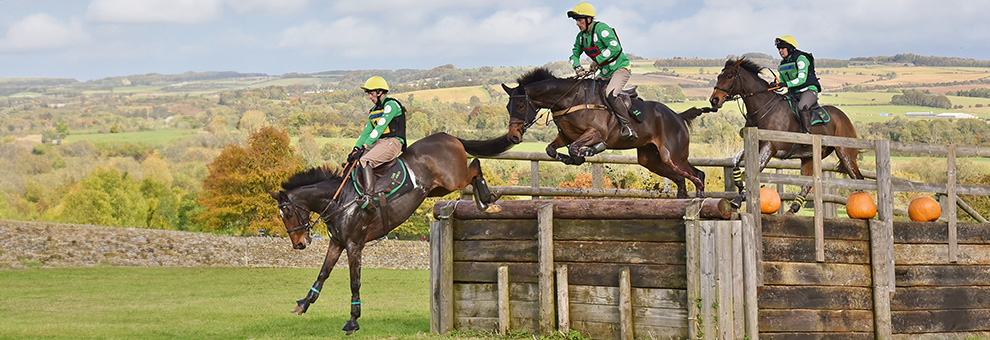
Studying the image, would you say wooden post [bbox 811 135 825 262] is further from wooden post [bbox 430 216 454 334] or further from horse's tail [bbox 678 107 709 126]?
wooden post [bbox 430 216 454 334]

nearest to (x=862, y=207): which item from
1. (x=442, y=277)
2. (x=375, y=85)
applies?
(x=442, y=277)

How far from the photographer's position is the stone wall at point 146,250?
24.7 meters

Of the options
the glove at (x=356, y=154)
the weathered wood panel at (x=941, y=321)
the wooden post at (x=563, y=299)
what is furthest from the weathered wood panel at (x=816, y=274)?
the glove at (x=356, y=154)

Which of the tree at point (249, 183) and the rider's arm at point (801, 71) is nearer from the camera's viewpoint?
the rider's arm at point (801, 71)

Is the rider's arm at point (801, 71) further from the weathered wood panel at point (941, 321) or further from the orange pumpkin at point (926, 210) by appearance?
the weathered wood panel at point (941, 321)

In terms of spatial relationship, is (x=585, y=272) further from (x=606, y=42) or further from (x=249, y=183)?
(x=249, y=183)

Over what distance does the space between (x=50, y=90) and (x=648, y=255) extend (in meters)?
191

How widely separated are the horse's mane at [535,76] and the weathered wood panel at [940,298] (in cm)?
477

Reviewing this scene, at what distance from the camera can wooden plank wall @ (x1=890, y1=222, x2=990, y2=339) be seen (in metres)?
9.45

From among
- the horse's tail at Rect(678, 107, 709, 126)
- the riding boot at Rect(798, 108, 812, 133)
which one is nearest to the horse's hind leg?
the horse's tail at Rect(678, 107, 709, 126)

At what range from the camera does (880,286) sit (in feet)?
29.5

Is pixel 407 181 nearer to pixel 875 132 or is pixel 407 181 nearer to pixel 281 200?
pixel 281 200

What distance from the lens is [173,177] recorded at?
77.2m

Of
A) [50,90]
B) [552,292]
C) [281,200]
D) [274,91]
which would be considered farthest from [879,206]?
[50,90]
